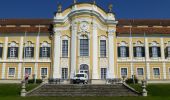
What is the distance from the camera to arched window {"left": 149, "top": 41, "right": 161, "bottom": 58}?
51688 millimetres

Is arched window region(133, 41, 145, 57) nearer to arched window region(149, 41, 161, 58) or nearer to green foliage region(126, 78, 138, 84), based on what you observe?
arched window region(149, 41, 161, 58)

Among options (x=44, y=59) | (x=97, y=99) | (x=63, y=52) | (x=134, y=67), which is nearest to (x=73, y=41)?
(x=63, y=52)

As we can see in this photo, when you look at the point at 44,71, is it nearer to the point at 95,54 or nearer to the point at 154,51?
the point at 95,54

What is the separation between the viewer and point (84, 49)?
163ft

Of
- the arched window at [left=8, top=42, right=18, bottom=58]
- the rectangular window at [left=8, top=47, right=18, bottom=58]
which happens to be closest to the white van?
the rectangular window at [left=8, top=47, right=18, bottom=58]

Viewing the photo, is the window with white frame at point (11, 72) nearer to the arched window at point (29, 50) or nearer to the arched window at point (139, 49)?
the arched window at point (29, 50)

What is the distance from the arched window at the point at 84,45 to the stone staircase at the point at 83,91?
12759 mm

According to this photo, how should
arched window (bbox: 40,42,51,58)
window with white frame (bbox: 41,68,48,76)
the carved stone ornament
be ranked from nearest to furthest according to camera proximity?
the carved stone ornament, window with white frame (bbox: 41,68,48,76), arched window (bbox: 40,42,51,58)

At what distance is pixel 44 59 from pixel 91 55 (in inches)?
287

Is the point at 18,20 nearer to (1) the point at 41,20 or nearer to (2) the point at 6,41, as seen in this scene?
(1) the point at 41,20

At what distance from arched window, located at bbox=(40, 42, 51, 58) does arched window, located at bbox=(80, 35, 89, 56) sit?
17.3ft

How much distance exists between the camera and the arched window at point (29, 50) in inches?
2012

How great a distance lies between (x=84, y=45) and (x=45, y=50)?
6.24 meters

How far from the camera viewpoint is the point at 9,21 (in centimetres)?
5934
